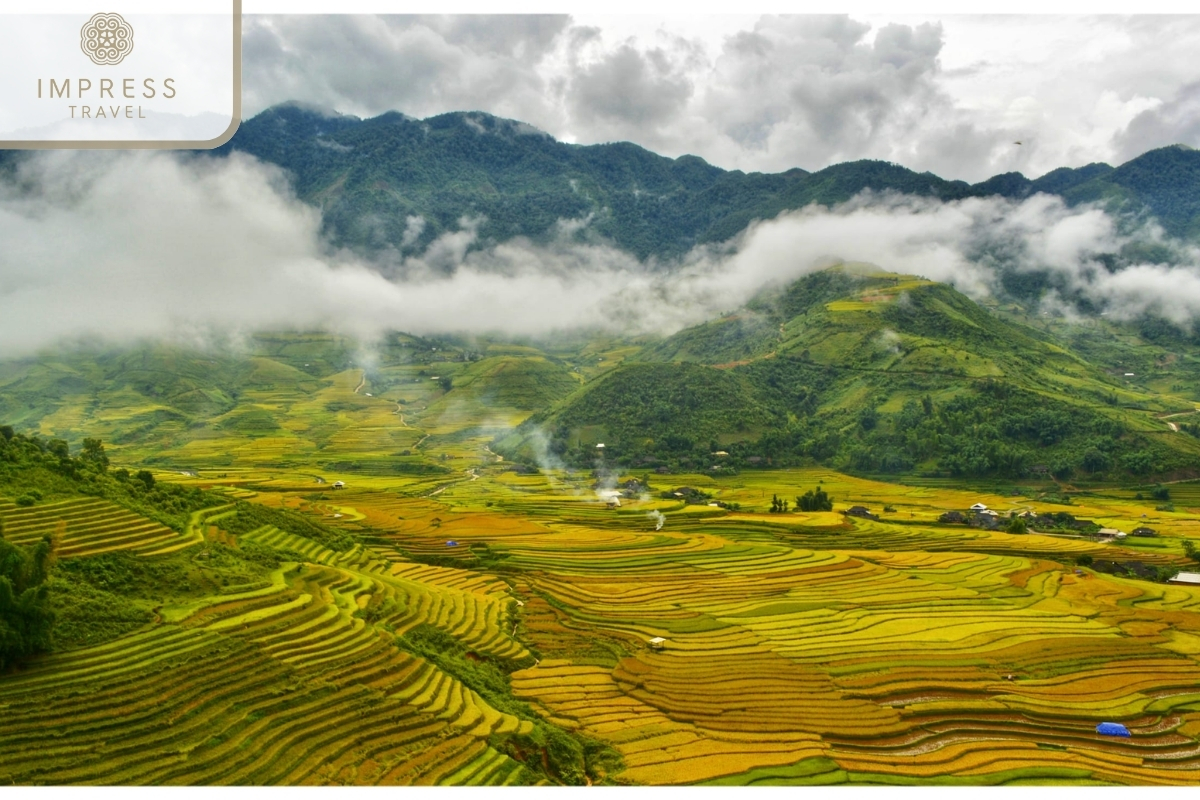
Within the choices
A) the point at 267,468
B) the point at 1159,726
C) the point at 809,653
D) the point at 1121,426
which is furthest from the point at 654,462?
the point at 1159,726

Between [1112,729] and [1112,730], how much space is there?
0.06 m

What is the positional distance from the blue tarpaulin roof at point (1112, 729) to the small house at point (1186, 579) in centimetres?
2719

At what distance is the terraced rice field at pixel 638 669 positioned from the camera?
72.7 feet

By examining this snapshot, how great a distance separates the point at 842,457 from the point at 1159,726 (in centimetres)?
7414

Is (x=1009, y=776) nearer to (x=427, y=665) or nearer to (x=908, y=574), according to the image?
(x=427, y=665)

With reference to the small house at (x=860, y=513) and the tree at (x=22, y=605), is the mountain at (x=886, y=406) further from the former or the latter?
the tree at (x=22, y=605)

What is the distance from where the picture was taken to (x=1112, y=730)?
29219mm

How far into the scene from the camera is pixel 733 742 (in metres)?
27.3

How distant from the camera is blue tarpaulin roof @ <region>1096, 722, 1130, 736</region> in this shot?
95.7 ft

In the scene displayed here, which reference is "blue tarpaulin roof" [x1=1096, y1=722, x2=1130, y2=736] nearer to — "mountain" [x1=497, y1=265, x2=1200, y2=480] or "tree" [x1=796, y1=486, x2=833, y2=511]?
"tree" [x1=796, y1=486, x2=833, y2=511]

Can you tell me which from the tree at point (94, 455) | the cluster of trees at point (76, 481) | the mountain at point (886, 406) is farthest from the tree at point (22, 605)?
the mountain at point (886, 406)

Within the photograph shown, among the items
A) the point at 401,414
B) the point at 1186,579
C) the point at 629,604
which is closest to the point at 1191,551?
the point at 1186,579

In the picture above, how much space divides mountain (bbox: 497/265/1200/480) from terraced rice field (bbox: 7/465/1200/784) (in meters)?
42.8

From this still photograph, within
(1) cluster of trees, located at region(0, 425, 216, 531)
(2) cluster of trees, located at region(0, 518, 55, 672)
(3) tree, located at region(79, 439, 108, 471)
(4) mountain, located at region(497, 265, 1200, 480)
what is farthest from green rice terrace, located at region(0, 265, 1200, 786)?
(4) mountain, located at region(497, 265, 1200, 480)
